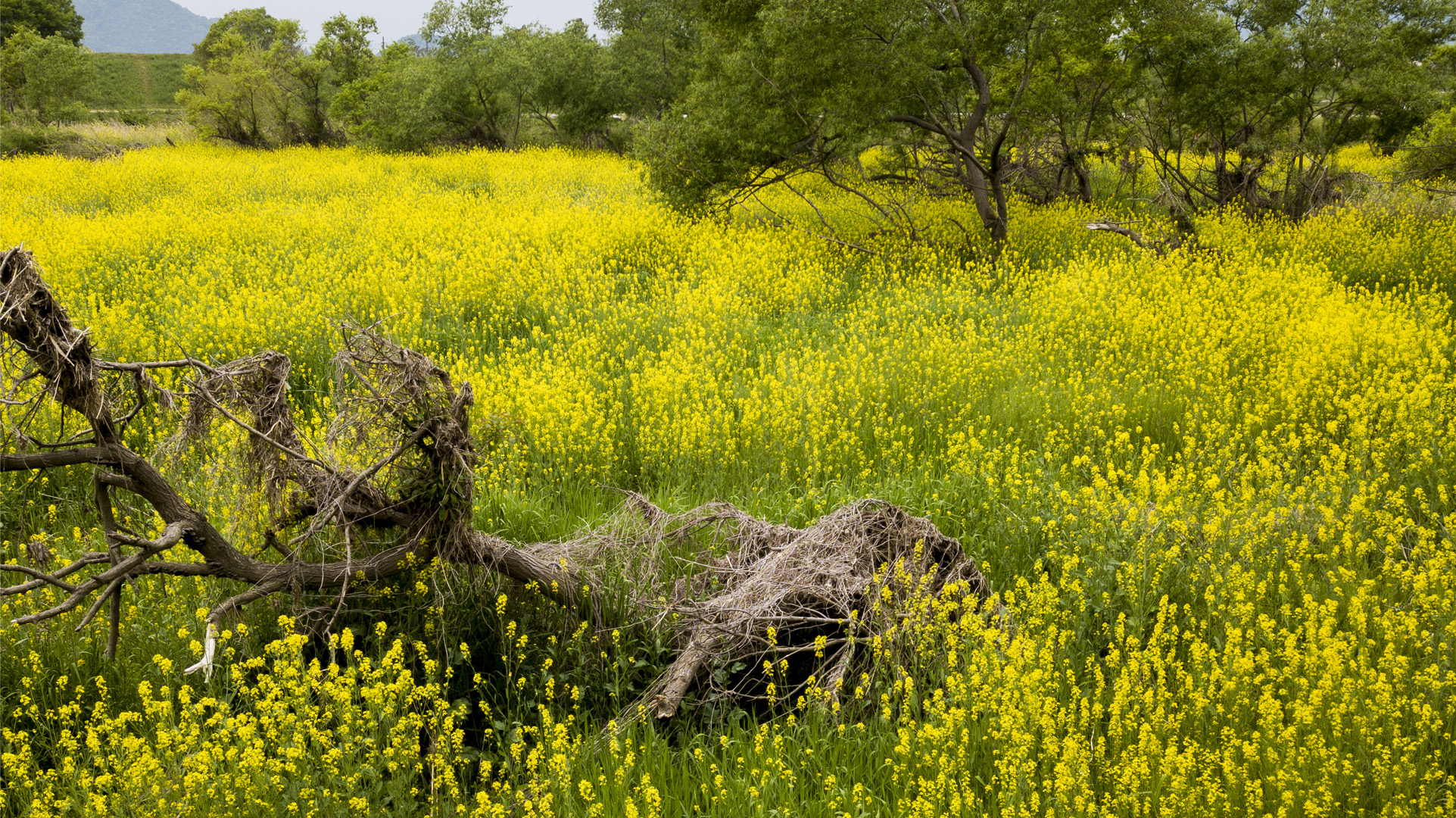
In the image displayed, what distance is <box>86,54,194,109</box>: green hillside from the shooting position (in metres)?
53.1

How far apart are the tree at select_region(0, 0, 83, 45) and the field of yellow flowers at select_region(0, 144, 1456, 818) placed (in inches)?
1924

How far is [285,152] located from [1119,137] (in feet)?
85.4

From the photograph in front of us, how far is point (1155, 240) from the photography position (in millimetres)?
12133

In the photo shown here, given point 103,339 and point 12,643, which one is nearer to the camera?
point 12,643

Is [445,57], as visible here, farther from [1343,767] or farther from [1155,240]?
[1343,767]

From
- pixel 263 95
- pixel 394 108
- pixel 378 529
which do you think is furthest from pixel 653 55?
pixel 378 529

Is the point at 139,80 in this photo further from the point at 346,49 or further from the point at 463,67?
the point at 463,67

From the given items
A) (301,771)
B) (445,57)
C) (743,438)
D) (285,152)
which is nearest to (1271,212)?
(743,438)

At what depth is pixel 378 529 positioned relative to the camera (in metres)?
3.76

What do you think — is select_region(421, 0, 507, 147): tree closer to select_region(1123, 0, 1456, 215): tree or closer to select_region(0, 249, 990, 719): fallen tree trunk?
select_region(1123, 0, 1456, 215): tree

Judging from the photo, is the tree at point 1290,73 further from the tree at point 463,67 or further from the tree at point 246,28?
the tree at point 246,28

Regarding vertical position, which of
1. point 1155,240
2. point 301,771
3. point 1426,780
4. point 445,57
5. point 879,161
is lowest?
point 301,771

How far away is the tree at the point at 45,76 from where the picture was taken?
3053cm

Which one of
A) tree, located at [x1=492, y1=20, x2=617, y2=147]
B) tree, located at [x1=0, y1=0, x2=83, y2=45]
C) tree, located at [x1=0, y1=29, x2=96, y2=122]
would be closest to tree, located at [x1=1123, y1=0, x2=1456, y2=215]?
tree, located at [x1=492, y1=20, x2=617, y2=147]
